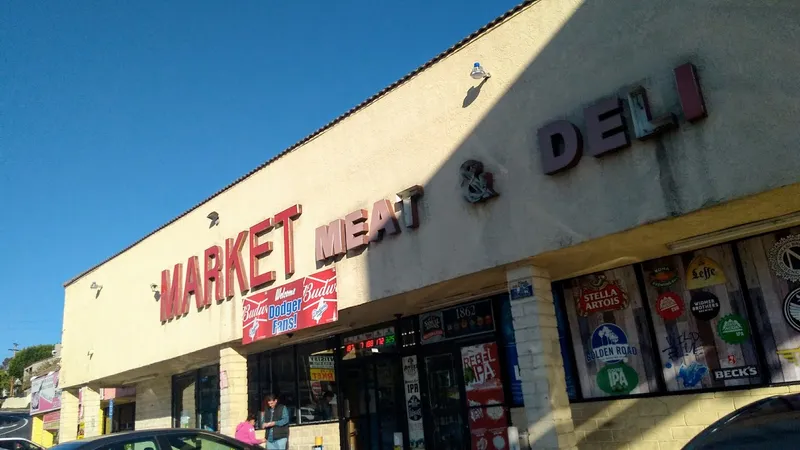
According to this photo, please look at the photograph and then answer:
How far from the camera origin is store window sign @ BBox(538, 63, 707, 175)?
7.38 meters

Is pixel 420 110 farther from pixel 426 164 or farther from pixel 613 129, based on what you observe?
pixel 613 129

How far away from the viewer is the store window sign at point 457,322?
11516mm

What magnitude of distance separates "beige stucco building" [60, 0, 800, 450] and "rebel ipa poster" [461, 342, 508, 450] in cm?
4

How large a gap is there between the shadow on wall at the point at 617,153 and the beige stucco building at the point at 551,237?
0.03m

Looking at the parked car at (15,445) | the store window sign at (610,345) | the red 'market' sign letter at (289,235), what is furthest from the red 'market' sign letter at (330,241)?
the parked car at (15,445)

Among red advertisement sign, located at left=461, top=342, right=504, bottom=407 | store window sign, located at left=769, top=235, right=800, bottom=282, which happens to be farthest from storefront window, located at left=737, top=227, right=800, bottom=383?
red advertisement sign, located at left=461, top=342, right=504, bottom=407

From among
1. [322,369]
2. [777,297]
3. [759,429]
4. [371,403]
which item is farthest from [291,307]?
[759,429]

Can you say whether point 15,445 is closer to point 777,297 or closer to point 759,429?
point 777,297

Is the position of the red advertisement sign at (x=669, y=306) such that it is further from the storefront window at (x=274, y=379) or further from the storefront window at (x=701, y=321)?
the storefront window at (x=274, y=379)

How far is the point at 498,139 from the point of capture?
30.8ft

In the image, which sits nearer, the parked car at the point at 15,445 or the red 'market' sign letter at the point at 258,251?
the red 'market' sign letter at the point at 258,251

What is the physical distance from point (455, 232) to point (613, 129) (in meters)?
2.87

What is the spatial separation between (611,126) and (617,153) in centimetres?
36

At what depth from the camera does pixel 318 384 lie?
14.4m
